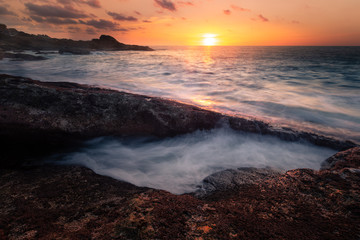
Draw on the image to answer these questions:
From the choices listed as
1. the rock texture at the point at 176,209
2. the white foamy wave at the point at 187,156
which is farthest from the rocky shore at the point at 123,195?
the white foamy wave at the point at 187,156

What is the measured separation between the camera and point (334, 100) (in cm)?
980

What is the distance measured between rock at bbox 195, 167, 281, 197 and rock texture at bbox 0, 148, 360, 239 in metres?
0.08

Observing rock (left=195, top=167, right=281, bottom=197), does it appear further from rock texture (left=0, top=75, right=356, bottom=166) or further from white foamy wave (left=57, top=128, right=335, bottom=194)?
rock texture (left=0, top=75, right=356, bottom=166)

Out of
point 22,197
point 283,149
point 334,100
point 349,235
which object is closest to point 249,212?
point 349,235

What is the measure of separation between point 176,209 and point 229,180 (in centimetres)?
115

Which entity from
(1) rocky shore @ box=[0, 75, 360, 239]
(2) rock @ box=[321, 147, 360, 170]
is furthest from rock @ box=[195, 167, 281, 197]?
(2) rock @ box=[321, 147, 360, 170]

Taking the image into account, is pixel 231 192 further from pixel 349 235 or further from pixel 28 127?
pixel 28 127

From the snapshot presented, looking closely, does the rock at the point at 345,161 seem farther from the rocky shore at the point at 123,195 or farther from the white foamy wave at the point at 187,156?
the white foamy wave at the point at 187,156

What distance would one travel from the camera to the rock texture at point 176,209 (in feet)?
4.41

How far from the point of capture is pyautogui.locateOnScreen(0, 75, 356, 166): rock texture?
2943mm

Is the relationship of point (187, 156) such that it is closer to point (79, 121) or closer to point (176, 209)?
point (176, 209)

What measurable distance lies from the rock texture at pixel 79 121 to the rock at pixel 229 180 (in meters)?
1.46

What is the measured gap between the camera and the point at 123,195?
1938 millimetres

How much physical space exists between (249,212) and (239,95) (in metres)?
9.27
